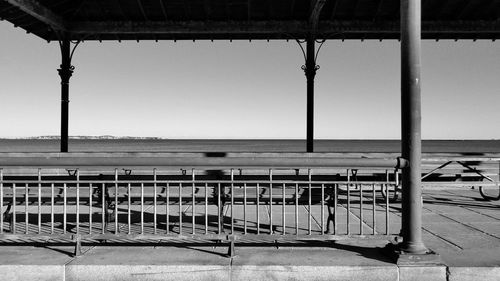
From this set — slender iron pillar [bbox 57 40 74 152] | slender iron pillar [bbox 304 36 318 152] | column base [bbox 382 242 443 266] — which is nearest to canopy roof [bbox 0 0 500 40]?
slender iron pillar [bbox 304 36 318 152]

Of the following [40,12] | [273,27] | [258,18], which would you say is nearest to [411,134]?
[273,27]

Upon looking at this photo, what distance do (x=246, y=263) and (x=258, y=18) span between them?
1015cm

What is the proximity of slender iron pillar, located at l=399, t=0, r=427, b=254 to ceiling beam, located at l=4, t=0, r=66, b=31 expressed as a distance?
9.85 m

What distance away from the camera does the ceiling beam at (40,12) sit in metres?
10.6

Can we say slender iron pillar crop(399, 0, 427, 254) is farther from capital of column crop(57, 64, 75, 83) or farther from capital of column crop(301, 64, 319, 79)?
capital of column crop(57, 64, 75, 83)

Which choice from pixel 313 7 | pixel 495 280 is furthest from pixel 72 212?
pixel 313 7

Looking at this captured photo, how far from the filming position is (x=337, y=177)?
6.23 metres

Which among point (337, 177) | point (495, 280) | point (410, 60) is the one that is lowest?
point (495, 280)

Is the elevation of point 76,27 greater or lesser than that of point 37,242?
greater

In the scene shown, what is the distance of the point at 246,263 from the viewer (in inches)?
161

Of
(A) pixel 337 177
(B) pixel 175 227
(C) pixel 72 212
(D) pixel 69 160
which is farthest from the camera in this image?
(C) pixel 72 212

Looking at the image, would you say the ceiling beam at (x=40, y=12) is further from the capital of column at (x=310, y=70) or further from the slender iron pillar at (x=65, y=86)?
the capital of column at (x=310, y=70)

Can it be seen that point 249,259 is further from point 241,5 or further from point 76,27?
point 76,27

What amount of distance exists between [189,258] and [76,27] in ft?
36.2
